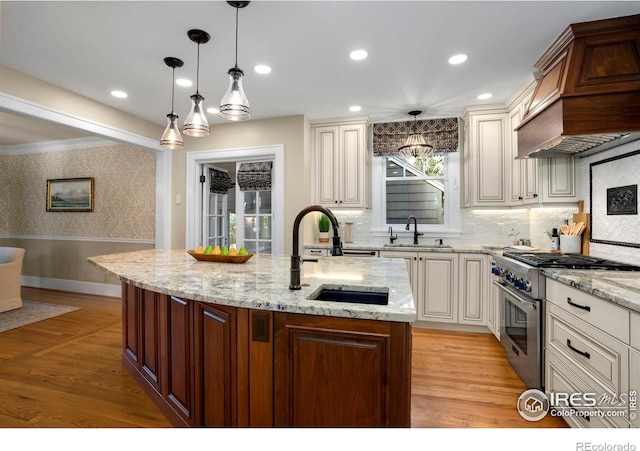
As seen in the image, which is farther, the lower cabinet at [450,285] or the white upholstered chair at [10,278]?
the white upholstered chair at [10,278]

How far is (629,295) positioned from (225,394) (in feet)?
6.15

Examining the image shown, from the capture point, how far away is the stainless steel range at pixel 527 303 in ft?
7.06

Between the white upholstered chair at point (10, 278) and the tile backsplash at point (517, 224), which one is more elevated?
the tile backsplash at point (517, 224)

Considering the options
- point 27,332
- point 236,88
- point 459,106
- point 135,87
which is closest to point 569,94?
point 459,106

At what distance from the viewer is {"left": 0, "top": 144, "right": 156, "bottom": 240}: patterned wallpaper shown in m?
4.94

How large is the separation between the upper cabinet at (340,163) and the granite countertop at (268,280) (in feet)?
5.36

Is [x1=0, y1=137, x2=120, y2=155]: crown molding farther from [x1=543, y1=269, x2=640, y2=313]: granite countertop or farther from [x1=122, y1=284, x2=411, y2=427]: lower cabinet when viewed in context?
[x1=543, y1=269, x2=640, y2=313]: granite countertop

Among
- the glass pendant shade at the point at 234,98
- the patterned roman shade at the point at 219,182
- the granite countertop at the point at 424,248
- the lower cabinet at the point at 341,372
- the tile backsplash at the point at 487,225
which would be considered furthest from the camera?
the patterned roman shade at the point at 219,182

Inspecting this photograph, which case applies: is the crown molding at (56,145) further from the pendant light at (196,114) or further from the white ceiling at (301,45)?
the pendant light at (196,114)

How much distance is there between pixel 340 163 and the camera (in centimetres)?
415

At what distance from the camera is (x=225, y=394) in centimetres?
146

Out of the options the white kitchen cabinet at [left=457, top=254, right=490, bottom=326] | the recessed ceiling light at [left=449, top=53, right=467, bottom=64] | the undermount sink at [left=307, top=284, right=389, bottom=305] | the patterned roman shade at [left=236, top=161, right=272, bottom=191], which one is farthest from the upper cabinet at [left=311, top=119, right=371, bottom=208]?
the undermount sink at [left=307, top=284, right=389, bottom=305]

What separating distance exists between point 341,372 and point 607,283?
1.51 meters

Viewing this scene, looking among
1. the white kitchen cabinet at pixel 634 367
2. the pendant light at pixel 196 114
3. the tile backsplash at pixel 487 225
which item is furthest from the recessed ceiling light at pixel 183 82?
the white kitchen cabinet at pixel 634 367
